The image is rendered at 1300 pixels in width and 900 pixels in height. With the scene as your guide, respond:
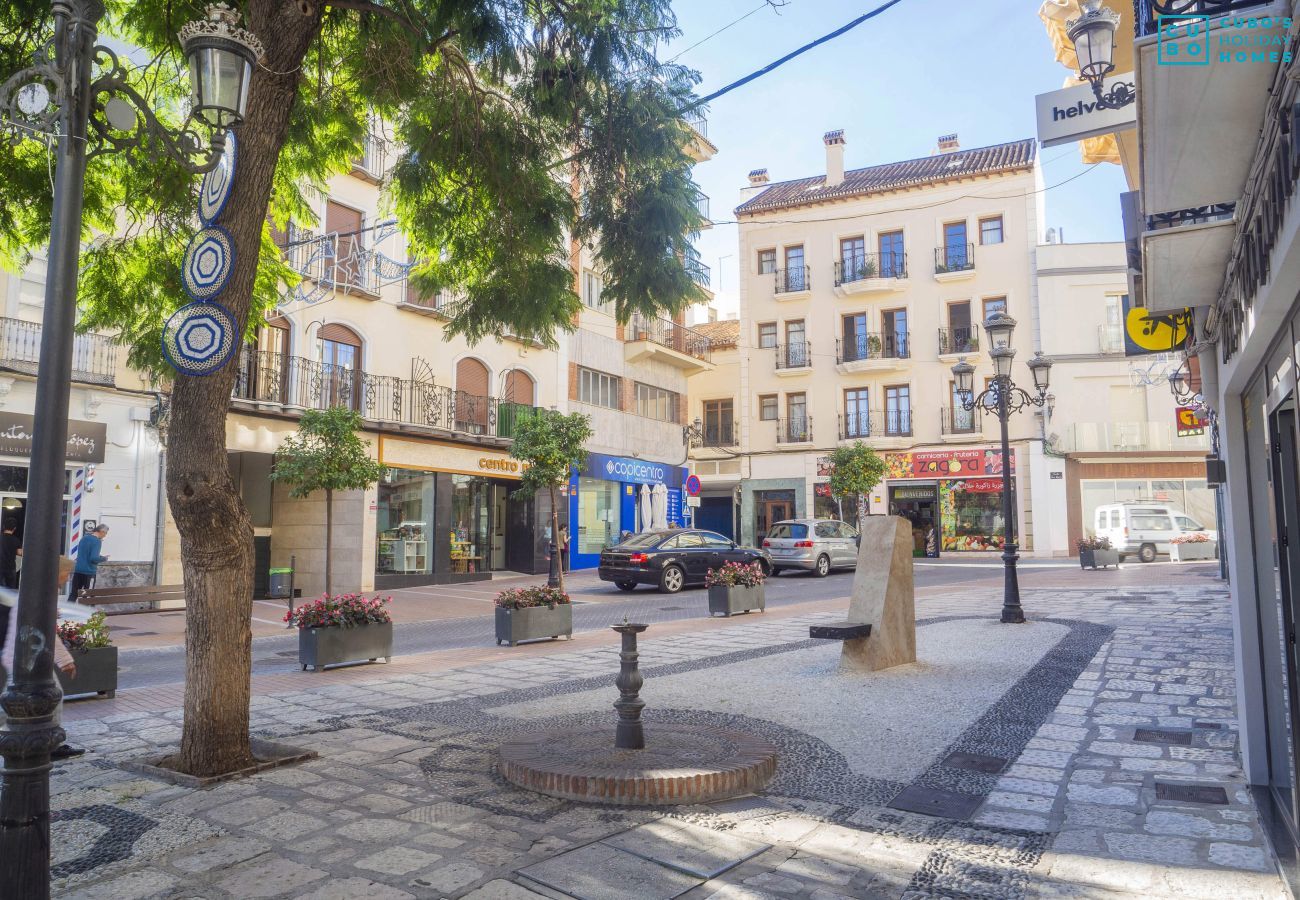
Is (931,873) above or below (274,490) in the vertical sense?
below

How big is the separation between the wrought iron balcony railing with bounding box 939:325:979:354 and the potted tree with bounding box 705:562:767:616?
77.3 feet

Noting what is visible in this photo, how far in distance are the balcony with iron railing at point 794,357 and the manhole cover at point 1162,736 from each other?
3279cm

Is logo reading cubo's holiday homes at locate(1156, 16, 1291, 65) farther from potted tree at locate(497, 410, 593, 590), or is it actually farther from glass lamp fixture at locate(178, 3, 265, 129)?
potted tree at locate(497, 410, 593, 590)

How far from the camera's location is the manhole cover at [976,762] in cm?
547

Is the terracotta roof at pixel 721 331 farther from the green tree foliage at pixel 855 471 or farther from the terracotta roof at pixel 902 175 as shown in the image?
the green tree foliage at pixel 855 471

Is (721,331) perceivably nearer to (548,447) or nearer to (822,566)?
(822,566)

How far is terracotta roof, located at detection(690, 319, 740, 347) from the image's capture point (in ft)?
135

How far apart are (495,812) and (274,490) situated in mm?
17751

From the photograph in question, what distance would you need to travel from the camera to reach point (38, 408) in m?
3.27

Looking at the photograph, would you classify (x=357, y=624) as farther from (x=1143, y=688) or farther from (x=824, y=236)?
(x=824, y=236)

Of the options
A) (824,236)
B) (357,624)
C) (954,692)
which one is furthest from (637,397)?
(954,692)

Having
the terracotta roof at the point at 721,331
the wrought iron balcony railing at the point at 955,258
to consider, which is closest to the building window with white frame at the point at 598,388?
the terracotta roof at the point at 721,331

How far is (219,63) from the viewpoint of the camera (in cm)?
473

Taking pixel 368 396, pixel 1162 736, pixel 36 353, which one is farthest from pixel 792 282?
pixel 1162 736
